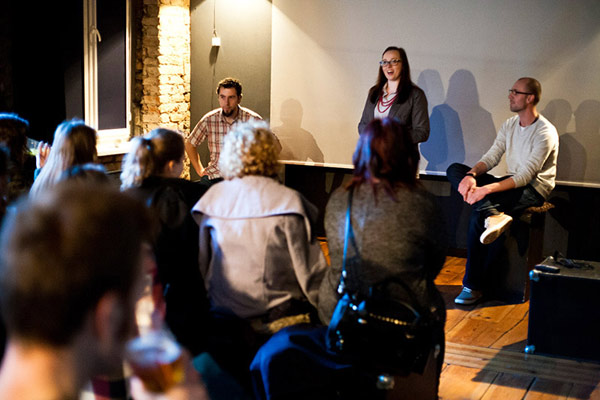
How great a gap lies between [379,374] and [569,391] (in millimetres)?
1590

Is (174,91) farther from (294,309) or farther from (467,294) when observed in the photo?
(294,309)

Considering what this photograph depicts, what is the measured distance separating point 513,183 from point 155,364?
4120 millimetres

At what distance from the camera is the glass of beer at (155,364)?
113 cm

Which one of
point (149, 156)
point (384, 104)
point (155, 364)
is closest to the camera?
point (155, 364)

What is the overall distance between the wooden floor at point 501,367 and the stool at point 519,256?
0.35m

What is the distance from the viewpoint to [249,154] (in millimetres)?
2748

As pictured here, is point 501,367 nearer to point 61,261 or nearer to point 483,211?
point 483,211

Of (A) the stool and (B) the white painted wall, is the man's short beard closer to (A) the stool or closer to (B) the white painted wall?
(B) the white painted wall

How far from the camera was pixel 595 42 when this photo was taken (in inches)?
216

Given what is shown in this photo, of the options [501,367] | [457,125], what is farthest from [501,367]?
[457,125]

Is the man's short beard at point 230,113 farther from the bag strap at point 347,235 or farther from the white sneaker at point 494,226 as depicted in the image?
the bag strap at point 347,235

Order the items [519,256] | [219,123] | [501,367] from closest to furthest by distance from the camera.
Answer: [501,367] < [519,256] < [219,123]

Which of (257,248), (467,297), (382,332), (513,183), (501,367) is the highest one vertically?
(513,183)

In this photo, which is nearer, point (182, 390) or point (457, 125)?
point (182, 390)
